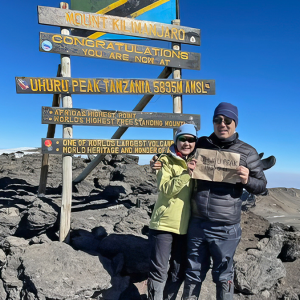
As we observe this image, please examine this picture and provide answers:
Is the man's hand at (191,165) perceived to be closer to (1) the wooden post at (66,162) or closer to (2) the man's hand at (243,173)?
(2) the man's hand at (243,173)

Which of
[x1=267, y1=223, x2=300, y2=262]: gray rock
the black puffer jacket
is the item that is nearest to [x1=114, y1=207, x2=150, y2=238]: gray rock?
the black puffer jacket

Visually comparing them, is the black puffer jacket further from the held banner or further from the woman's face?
the woman's face

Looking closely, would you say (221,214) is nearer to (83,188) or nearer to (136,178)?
(83,188)

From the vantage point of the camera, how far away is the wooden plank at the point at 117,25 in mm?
5051

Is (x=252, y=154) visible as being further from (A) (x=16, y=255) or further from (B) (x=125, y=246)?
(A) (x=16, y=255)

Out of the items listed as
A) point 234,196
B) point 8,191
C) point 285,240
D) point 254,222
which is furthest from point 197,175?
point 8,191

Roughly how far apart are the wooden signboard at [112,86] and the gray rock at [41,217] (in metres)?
2.14

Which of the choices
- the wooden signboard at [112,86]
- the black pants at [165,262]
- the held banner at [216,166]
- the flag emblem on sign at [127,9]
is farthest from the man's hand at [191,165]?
the flag emblem on sign at [127,9]

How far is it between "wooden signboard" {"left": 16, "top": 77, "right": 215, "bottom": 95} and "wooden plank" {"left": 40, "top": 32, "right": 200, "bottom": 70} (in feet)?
1.35

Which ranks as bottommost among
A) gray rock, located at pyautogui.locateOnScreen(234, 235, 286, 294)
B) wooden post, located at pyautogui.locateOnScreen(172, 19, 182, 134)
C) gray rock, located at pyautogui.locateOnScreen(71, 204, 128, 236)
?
gray rock, located at pyautogui.locateOnScreen(234, 235, 286, 294)

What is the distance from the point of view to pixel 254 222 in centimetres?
739

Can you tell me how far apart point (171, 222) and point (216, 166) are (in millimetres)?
836

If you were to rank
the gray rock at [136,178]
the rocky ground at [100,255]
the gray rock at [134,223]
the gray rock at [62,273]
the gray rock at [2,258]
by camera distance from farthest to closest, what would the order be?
the gray rock at [136,178] → the gray rock at [134,223] → the gray rock at [2,258] → the rocky ground at [100,255] → the gray rock at [62,273]

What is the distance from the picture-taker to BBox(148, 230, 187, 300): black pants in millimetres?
3279
